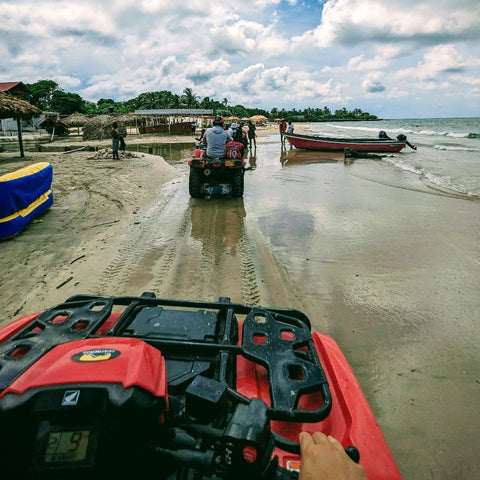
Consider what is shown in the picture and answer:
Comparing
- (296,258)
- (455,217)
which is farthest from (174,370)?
(455,217)

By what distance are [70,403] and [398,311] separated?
3.13m

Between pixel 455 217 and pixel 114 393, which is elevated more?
pixel 114 393

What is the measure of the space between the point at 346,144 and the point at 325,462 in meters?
19.2

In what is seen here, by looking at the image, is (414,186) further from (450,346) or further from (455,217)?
(450,346)

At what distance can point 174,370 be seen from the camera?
1.54m

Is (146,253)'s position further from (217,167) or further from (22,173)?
(217,167)

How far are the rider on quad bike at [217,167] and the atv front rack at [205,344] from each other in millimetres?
5482

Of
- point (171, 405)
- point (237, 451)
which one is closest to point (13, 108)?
point (171, 405)

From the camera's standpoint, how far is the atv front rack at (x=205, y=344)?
4.45ft

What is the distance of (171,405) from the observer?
1329 mm

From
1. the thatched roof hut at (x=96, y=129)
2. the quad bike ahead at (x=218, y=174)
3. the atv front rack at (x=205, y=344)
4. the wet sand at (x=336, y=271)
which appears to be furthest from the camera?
the thatched roof hut at (x=96, y=129)

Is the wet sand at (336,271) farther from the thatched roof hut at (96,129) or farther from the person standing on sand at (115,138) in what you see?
the thatched roof hut at (96,129)

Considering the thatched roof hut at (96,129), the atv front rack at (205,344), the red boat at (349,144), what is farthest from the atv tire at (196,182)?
the thatched roof hut at (96,129)

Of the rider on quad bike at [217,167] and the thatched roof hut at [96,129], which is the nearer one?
the rider on quad bike at [217,167]
